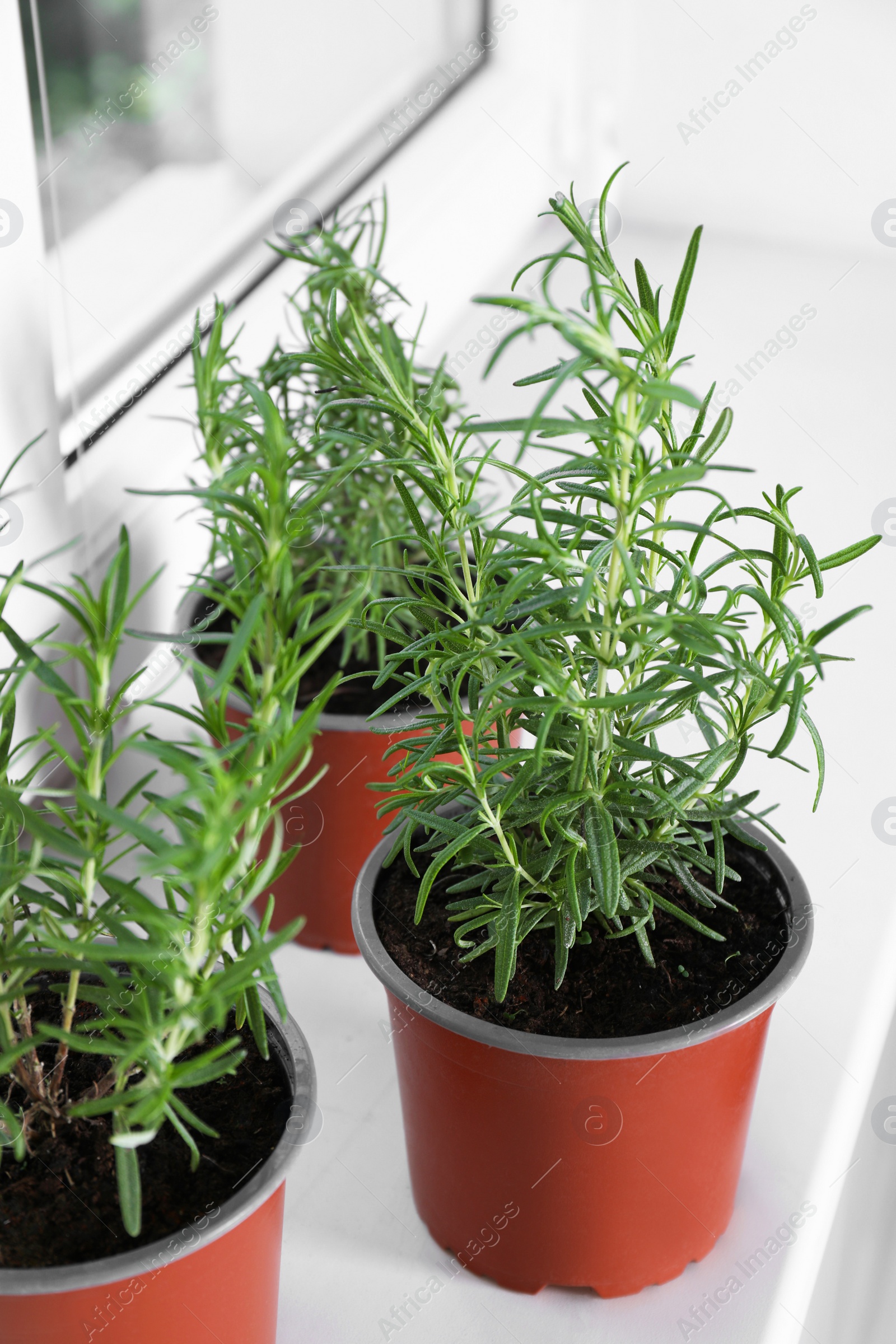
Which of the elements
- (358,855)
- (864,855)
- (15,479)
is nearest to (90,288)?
(15,479)

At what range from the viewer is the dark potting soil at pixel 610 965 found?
0.78 m

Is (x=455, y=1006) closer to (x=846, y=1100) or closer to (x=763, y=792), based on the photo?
(x=846, y=1100)

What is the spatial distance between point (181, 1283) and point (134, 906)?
8.2 inches

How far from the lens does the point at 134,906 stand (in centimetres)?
57

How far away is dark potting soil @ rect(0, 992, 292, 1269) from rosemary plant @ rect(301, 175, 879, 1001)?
147 mm

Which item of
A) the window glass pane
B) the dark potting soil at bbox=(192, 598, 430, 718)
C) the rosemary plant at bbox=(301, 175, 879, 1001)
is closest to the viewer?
the rosemary plant at bbox=(301, 175, 879, 1001)

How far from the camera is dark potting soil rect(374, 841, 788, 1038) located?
78cm

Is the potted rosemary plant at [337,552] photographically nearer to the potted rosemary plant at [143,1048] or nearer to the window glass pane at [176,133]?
the window glass pane at [176,133]

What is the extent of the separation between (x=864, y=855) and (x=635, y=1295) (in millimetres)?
545

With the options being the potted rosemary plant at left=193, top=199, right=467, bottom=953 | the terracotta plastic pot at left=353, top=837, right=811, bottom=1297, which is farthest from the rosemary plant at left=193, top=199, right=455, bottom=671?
the terracotta plastic pot at left=353, top=837, right=811, bottom=1297

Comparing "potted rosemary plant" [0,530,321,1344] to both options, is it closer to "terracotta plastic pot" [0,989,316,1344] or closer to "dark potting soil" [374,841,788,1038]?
"terracotta plastic pot" [0,989,316,1344]

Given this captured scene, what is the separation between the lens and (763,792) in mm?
1322

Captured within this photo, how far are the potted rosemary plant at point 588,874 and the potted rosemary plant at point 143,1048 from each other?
5.1 inches

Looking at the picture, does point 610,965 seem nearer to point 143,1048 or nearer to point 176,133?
point 143,1048
